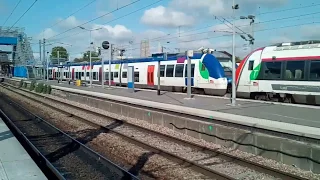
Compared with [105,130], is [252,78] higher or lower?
higher

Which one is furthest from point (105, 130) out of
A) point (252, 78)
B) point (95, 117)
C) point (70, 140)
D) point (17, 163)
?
point (252, 78)

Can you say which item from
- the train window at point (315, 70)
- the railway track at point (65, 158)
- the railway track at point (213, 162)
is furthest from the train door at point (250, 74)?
the railway track at point (65, 158)

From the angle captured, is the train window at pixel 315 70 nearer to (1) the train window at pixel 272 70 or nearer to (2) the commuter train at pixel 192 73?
(1) the train window at pixel 272 70

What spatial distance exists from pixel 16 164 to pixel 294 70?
14.0m

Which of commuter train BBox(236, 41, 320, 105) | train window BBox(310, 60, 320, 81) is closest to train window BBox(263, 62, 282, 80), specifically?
commuter train BBox(236, 41, 320, 105)

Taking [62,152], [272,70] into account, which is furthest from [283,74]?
[62,152]

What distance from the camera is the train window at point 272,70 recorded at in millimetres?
17469

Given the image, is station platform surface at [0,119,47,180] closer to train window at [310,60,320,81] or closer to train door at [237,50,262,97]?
train window at [310,60,320,81]

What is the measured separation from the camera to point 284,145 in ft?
28.8

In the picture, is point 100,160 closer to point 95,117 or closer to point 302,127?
point 302,127

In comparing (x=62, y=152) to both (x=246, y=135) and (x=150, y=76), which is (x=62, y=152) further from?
(x=150, y=76)

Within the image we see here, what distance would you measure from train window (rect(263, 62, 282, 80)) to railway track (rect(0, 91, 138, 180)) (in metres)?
11.3

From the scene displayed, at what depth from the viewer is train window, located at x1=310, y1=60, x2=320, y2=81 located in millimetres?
15523

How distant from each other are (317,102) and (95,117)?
37.2 feet
